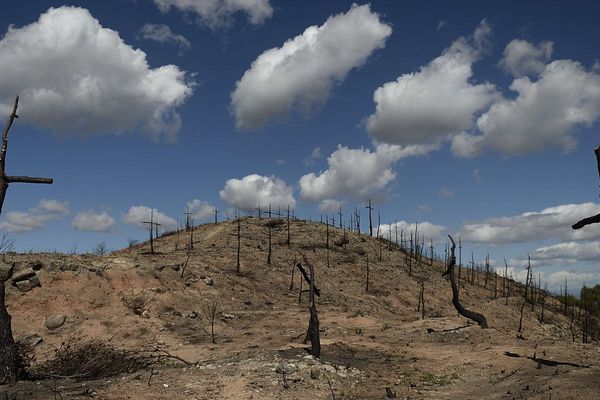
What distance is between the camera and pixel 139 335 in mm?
23641

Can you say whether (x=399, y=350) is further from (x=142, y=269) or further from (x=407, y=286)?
(x=407, y=286)

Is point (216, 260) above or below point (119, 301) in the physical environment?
above

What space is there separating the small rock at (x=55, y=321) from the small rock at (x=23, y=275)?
3544 millimetres

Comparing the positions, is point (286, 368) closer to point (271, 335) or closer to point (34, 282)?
point (271, 335)

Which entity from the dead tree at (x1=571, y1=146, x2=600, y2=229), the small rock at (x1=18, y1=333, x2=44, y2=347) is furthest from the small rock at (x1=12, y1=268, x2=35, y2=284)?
the dead tree at (x1=571, y1=146, x2=600, y2=229)

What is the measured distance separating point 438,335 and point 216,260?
2501 cm

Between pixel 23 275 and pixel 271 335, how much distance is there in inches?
566

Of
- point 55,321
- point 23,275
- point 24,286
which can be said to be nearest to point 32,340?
point 55,321

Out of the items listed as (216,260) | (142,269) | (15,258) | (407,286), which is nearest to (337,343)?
(142,269)

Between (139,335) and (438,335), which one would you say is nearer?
(438,335)

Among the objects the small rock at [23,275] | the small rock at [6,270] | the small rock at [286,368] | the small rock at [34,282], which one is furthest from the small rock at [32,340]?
the small rock at [286,368]

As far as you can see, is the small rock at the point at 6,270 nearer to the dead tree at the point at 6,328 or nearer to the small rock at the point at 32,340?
the small rock at the point at 32,340

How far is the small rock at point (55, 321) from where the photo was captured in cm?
2381

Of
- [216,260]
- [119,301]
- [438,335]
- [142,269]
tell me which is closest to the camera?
[438,335]
